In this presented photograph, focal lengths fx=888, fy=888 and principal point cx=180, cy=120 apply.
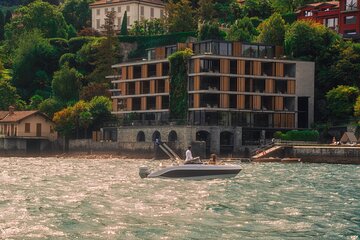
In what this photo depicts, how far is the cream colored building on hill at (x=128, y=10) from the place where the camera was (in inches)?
7367

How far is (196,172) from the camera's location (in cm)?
6512

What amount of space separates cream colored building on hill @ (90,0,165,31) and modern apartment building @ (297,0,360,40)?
39841mm

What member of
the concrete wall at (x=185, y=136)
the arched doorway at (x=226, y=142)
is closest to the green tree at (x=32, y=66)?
the concrete wall at (x=185, y=136)

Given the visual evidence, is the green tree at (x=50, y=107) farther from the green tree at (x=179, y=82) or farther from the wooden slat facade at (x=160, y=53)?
the green tree at (x=179, y=82)

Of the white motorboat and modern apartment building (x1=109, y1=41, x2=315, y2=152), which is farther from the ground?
modern apartment building (x1=109, y1=41, x2=315, y2=152)

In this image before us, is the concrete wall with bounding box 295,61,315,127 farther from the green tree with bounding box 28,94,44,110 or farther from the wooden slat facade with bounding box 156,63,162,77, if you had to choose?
the green tree with bounding box 28,94,44,110

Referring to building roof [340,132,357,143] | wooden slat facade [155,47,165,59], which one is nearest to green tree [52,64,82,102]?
wooden slat facade [155,47,165,59]

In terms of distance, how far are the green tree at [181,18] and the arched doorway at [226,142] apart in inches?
1929

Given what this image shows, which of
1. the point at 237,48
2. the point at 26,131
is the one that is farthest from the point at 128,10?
the point at 237,48

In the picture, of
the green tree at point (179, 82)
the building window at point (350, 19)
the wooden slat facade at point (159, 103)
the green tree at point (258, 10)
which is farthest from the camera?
the green tree at point (258, 10)

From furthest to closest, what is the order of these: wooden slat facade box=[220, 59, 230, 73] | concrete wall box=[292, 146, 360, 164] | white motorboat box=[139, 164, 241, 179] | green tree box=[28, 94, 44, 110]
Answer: green tree box=[28, 94, 44, 110] < wooden slat facade box=[220, 59, 230, 73] < concrete wall box=[292, 146, 360, 164] < white motorboat box=[139, 164, 241, 179]

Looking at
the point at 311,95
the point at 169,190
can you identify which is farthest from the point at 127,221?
the point at 311,95

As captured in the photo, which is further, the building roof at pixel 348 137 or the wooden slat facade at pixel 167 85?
the wooden slat facade at pixel 167 85

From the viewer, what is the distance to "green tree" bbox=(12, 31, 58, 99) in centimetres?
16600
